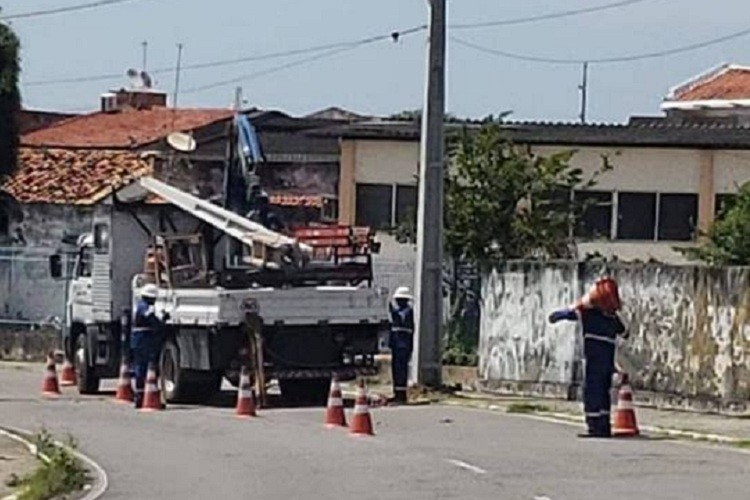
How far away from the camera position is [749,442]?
77.4ft

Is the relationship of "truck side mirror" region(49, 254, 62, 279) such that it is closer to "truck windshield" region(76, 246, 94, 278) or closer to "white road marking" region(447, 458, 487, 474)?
"truck windshield" region(76, 246, 94, 278)

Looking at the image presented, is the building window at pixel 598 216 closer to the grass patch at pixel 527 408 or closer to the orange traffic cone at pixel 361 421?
the grass patch at pixel 527 408

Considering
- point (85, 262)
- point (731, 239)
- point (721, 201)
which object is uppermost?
point (721, 201)

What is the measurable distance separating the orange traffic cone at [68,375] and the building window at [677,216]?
70.0ft

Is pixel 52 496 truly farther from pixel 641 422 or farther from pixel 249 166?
pixel 249 166

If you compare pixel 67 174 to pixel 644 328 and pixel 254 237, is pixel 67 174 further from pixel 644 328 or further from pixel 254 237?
pixel 644 328

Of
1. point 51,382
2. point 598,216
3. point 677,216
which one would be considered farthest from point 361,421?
point 677,216

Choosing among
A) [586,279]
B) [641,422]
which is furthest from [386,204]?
[641,422]

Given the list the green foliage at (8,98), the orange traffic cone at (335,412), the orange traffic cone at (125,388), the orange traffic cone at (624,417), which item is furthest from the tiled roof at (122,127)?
the orange traffic cone at (624,417)

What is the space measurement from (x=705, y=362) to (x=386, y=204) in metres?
28.2

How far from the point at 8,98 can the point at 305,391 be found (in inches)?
1048

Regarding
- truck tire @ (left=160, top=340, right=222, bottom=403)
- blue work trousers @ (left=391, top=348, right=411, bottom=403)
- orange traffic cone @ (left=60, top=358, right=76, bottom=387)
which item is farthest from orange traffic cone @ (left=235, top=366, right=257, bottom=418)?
orange traffic cone @ (left=60, top=358, right=76, bottom=387)

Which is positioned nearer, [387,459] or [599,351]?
[387,459]

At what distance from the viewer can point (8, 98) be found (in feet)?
184
